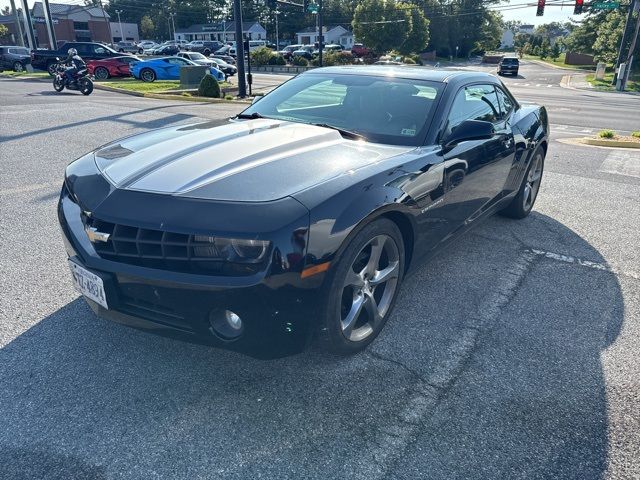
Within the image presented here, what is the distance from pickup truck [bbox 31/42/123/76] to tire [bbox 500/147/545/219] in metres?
24.2

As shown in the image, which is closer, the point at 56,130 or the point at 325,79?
the point at 325,79

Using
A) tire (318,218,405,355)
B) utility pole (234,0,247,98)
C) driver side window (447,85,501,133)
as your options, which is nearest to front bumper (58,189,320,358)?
tire (318,218,405,355)

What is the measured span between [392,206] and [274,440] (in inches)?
51.1

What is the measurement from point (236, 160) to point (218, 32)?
99.1m

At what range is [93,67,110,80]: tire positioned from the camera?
23.3 m

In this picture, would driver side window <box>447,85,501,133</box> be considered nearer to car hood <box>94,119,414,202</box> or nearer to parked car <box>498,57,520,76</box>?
car hood <box>94,119,414,202</box>

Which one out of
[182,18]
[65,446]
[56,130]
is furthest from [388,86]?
[182,18]

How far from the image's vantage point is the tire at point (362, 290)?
2352 mm

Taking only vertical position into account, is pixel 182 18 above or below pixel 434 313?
above

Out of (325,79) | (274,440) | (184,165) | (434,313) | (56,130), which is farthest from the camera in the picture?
(56,130)

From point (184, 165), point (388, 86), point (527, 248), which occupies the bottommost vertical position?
point (527, 248)

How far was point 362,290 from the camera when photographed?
8.72 ft

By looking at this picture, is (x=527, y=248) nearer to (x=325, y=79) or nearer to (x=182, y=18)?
(x=325, y=79)

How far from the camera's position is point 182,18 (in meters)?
102
